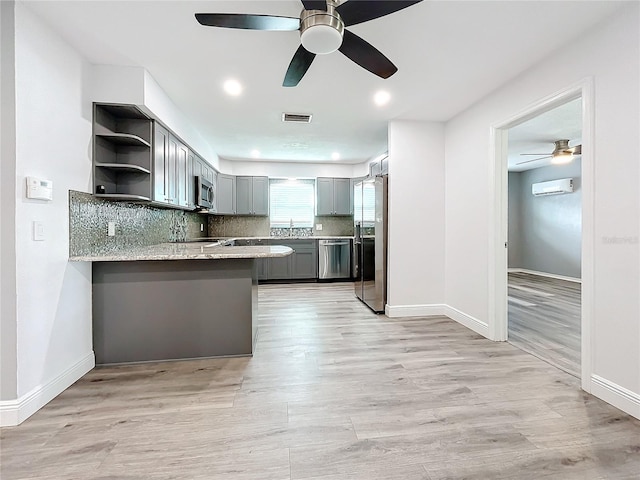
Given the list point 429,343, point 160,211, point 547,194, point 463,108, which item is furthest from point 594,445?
point 547,194

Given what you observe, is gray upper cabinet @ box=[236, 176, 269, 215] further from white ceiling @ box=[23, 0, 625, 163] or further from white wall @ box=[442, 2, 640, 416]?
white wall @ box=[442, 2, 640, 416]

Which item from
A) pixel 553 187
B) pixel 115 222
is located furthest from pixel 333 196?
pixel 553 187

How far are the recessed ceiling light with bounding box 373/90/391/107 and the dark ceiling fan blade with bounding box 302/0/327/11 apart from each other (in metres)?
1.52

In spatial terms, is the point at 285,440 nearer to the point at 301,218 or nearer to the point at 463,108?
the point at 463,108

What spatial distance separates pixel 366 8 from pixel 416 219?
8.53 feet

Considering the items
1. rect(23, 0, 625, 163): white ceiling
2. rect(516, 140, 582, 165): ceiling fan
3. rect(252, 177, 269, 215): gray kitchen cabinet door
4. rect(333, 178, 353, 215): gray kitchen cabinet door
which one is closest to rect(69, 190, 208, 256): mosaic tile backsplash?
rect(23, 0, 625, 163): white ceiling

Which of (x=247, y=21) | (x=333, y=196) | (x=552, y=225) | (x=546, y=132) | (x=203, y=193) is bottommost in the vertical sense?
(x=552, y=225)

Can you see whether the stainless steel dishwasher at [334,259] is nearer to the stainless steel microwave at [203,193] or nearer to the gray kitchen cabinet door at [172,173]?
the stainless steel microwave at [203,193]

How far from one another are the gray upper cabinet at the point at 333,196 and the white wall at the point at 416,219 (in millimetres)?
2713

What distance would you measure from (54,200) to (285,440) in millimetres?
2140

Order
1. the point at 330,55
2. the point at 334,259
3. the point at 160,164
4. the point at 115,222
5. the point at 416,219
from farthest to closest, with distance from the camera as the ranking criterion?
the point at 334,259 < the point at 416,219 < the point at 160,164 < the point at 115,222 < the point at 330,55

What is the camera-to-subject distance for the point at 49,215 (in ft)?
6.57

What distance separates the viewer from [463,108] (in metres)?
3.38

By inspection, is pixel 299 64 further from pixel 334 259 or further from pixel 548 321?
pixel 334 259
